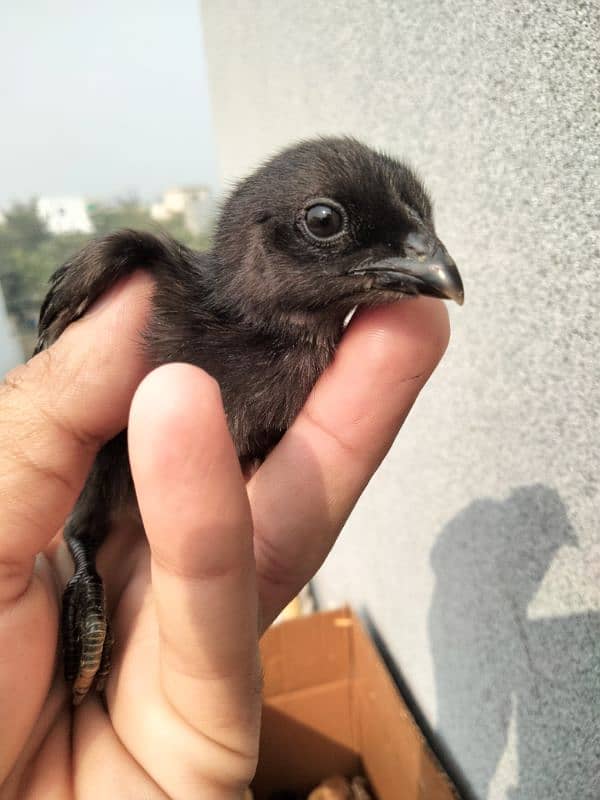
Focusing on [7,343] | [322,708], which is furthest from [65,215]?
[322,708]

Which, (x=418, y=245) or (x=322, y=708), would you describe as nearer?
(x=418, y=245)

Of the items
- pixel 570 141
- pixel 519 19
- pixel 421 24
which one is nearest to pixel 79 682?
pixel 570 141

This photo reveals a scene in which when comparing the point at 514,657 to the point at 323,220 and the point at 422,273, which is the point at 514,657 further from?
the point at 323,220

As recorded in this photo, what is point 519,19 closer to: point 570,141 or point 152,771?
point 570,141

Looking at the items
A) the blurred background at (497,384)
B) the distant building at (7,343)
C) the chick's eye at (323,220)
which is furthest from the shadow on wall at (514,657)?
the distant building at (7,343)

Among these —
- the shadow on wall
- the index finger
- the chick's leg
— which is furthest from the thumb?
the shadow on wall

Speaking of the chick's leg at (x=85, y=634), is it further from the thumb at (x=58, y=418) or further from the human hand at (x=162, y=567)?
the thumb at (x=58, y=418)

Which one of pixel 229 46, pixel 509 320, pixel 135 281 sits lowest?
pixel 509 320
